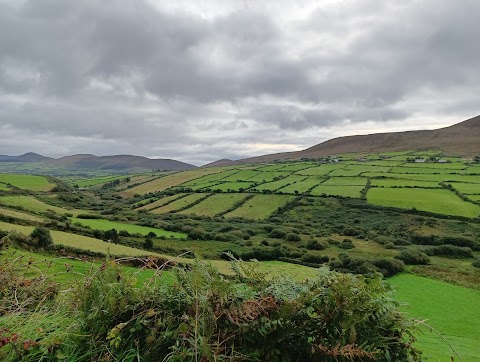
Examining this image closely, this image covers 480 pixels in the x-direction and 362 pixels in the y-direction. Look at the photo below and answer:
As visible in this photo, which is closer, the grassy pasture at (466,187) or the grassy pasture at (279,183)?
the grassy pasture at (466,187)

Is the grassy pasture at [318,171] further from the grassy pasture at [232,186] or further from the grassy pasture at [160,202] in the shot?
the grassy pasture at [160,202]

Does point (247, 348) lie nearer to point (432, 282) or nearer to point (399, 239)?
point (432, 282)

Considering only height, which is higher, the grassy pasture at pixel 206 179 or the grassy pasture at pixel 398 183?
the grassy pasture at pixel 206 179

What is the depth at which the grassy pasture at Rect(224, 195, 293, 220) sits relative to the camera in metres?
76.0

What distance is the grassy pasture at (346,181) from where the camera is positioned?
94562 mm

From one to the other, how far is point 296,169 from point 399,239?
7631 centimetres

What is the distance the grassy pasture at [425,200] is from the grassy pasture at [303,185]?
632 inches

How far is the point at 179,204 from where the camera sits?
83562mm

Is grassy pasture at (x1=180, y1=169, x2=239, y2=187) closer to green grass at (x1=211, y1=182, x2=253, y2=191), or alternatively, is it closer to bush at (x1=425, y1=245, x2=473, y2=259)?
green grass at (x1=211, y1=182, x2=253, y2=191)

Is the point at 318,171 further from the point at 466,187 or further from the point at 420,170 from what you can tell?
the point at 466,187

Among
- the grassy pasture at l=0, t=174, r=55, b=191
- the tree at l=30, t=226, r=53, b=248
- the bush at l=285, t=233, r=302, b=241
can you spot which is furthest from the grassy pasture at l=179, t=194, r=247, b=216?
the tree at l=30, t=226, r=53, b=248

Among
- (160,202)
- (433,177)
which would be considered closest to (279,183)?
(160,202)

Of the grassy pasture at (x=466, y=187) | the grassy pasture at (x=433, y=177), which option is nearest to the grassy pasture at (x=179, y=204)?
the grassy pasture at (x=433, y=177)

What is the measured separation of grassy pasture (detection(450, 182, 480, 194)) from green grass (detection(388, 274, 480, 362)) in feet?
179
